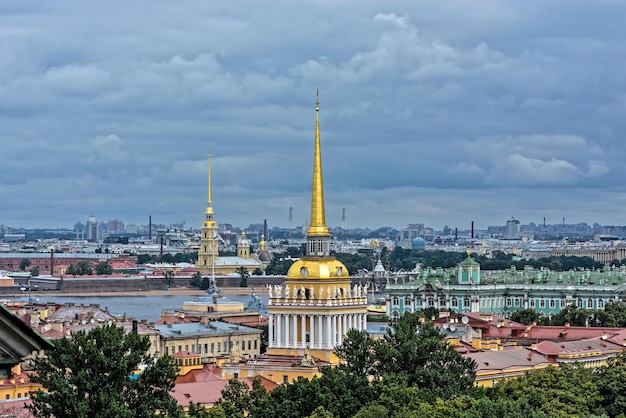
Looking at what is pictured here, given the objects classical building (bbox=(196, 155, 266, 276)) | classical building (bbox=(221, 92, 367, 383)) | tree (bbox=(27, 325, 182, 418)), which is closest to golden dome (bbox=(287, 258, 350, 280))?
classical building (bbox=(221, 92, 367, 383))

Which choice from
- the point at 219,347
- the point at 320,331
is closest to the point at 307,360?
the point at 320,331

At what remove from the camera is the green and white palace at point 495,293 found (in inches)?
3511

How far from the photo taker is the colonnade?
39656 mm

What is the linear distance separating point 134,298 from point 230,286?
1600 centimetres

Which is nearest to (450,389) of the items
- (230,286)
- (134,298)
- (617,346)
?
(617,346)

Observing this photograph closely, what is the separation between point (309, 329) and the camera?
39844 millimetres

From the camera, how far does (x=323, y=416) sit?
28.4 metres

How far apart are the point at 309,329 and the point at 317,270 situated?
1524 mm

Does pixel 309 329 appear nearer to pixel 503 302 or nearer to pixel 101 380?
pixel 101 380

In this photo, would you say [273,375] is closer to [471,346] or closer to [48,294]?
[471,346]

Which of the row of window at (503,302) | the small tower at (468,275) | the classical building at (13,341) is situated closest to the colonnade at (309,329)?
the classical building at (13,341)

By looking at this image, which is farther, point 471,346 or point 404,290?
point 404,290

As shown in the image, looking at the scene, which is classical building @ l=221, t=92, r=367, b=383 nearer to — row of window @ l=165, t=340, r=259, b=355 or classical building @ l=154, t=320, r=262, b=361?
classical building @ l=154, t=320, r=262, b=361

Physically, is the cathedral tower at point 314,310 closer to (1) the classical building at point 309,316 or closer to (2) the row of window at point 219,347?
(1) the classical building at point 309,316
